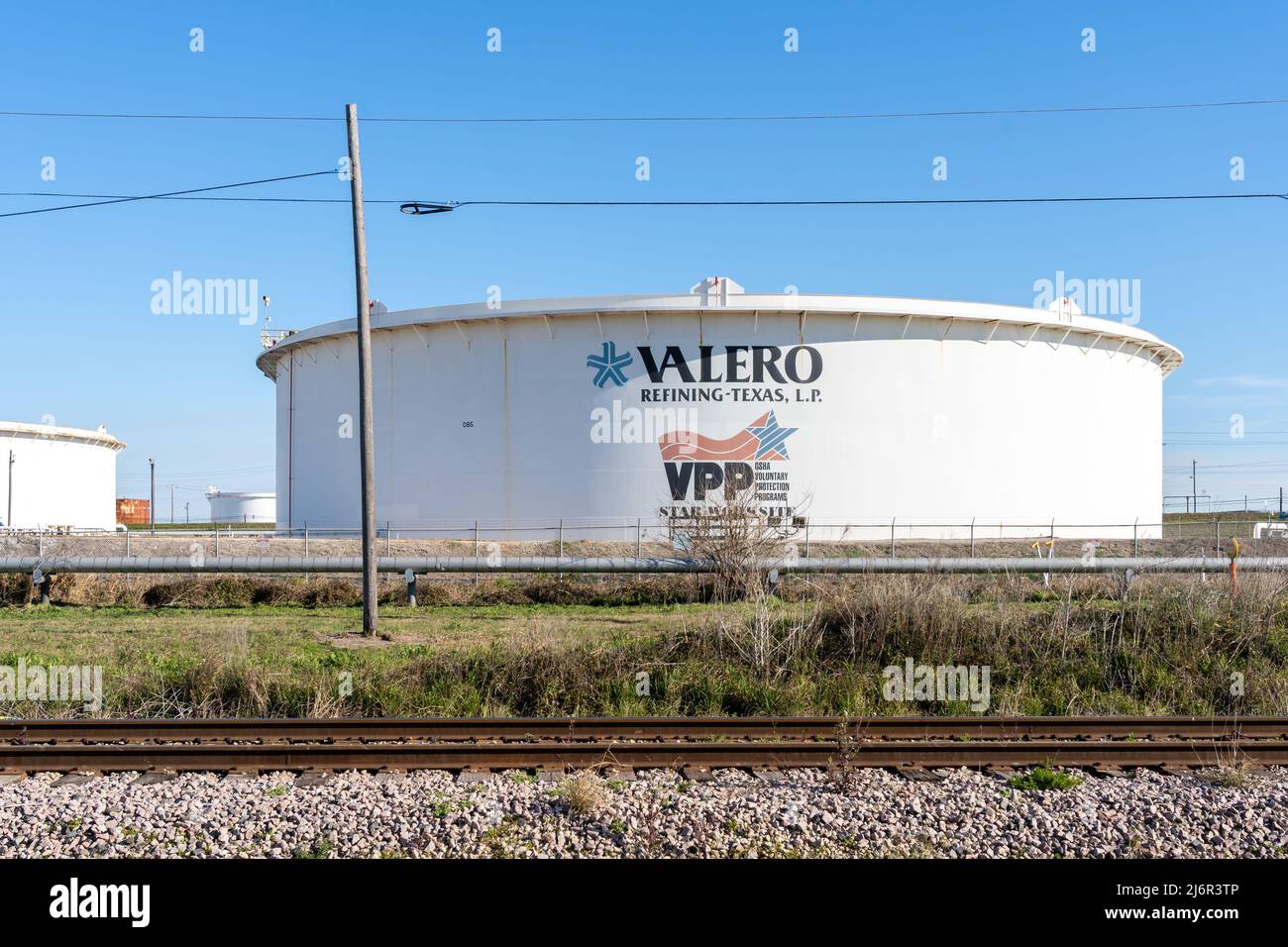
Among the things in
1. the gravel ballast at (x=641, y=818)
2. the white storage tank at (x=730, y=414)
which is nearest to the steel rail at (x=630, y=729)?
the gravel ballast at (x=641, y=818)

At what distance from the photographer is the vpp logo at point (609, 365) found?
27797 mm

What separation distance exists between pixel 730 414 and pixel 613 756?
20171 millimetres

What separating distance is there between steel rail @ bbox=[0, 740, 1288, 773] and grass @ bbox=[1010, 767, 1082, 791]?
18.9 inches

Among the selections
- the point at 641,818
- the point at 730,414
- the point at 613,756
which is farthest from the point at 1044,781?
the point at 730,414

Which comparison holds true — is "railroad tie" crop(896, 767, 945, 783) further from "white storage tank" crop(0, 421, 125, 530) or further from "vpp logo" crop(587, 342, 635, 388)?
"white storage tank" crop(0, 421, 125, 530)

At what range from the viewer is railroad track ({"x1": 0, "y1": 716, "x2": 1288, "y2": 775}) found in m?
7.45

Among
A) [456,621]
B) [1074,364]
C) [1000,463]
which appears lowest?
[456,621]

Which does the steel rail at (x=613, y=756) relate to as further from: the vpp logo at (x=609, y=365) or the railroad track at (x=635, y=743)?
the vpp logo at (x=609, y=365)
